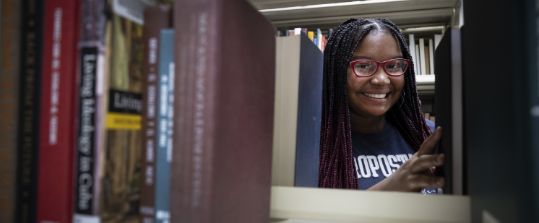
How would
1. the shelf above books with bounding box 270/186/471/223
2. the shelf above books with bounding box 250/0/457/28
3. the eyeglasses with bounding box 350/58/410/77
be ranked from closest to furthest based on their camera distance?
the shelf above books with bounding box 270/186/471/223 < the eyeglasses with bounding box 350/58/410/77 < the shelf above books with bounding box 250/0/457/28

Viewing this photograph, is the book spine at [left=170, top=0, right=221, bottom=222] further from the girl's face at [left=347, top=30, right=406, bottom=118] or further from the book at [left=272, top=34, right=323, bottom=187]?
the girl's face at [left=347, top=30, right=406, bottom=118]

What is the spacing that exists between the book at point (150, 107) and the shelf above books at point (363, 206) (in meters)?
0.19

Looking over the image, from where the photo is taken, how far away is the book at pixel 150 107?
0.37m

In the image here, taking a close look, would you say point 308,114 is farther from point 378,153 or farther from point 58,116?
point 378,153

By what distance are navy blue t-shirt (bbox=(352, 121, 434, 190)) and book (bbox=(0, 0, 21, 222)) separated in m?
1.08

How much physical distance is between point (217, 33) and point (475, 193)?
1.09 feet

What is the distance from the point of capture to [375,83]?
1.37 m

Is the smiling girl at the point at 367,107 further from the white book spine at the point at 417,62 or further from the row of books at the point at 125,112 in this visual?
the row of books at the point at 125,112

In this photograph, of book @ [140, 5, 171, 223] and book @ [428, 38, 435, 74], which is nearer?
book @ [140, 5, 171, 223]

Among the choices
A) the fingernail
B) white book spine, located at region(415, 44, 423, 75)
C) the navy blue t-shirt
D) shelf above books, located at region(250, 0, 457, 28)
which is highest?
shelf above books, located at region(250, 0, 457, 28)

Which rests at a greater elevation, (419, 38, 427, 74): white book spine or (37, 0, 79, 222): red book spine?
(419, 38, 427, 74): white book spine

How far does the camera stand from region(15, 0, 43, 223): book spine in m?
0.37

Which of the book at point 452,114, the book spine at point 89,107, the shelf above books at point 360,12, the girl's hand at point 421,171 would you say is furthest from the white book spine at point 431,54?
the book spine at point 89,107

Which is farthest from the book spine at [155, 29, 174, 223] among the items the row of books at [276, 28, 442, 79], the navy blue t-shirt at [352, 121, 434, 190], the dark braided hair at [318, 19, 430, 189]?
the row of books at [276, 28, 442, 79]
